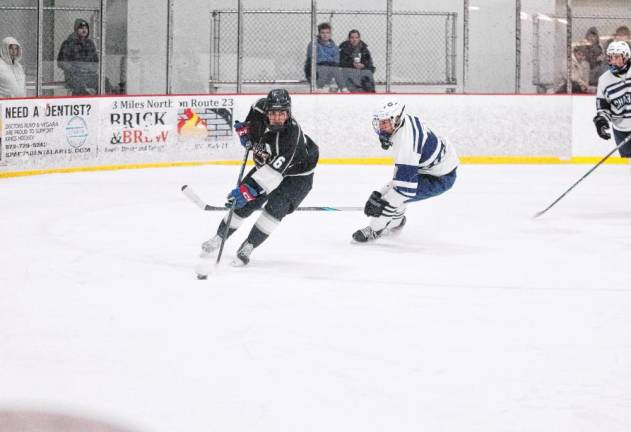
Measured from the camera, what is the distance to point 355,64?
12.1 meters

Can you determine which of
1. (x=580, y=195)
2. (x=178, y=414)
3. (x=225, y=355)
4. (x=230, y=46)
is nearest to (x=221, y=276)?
(x=225, y=355)

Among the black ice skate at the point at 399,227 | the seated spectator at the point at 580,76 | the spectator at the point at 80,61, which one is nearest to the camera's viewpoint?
the black ice skate at the point at 399,227

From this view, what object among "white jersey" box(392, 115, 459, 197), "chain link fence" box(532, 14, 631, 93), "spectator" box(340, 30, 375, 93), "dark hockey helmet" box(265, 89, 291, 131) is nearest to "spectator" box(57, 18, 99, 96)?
"spectator" box(340, 30, 375, 93)

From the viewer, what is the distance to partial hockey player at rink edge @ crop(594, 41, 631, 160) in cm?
824

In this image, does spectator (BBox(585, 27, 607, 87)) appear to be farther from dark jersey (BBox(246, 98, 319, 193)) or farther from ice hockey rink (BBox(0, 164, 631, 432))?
dark jersey (BBox(246, 98, 319, 193))

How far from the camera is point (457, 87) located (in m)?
12.7

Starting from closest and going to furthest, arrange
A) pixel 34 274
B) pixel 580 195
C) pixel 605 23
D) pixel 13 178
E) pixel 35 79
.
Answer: pixel 34 274 → pixel 580 195 → pixel 13 178 → pixel 35 79 → pixel 605 23

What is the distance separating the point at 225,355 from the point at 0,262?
2.33 m

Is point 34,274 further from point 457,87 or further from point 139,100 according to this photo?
point 457,87

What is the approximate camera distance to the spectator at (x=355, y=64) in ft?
39.5

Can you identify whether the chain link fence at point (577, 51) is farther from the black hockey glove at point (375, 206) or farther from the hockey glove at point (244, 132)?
the hockey glove at point (244, 132)

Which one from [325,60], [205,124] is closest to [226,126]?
[205,124]

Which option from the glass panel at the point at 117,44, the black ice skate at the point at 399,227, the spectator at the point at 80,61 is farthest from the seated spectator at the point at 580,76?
the black ice skate at the point at 399,227

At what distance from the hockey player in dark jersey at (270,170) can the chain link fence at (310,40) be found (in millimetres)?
6220
